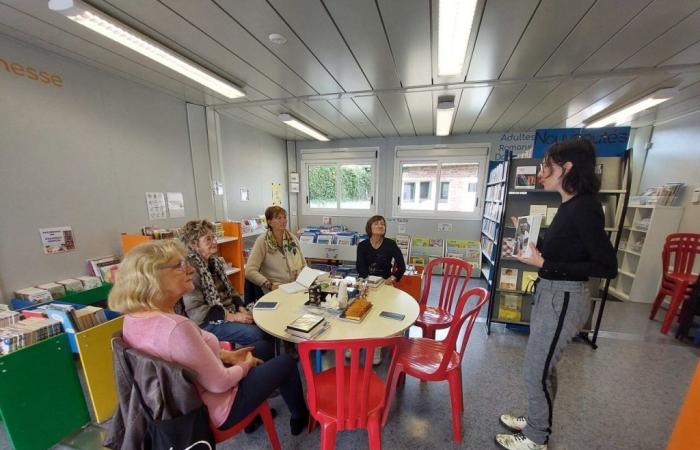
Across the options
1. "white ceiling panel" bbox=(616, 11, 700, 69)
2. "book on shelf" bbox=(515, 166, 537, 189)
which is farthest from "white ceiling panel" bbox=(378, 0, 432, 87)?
"white ceiling panel" bbox=(616, 11, 700, 69)

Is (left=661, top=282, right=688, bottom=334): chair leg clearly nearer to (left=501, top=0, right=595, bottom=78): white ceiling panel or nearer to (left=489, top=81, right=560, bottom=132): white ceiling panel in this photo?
(left=489, top=81, right=560, bottom=132): white ceiling panel

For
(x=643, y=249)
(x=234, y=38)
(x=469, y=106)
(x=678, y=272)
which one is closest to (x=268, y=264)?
(x=234, y=38)

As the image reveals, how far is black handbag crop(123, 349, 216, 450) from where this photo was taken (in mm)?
913

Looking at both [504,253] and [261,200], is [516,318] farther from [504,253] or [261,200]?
[261,200]

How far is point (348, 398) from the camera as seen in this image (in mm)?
1209

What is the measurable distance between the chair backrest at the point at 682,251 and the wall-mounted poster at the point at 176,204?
597 cm

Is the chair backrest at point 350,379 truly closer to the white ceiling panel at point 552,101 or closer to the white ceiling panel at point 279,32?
the white ceiling panel at point 279,32

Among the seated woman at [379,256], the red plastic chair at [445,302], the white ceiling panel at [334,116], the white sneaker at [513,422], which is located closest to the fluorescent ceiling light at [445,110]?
the white ceiling panel at [334,116]

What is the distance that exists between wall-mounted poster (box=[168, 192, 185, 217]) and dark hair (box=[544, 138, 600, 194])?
3613mm

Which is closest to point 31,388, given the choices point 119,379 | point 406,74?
point 119,379

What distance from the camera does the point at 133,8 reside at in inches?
57.7

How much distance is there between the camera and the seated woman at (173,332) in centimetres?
100

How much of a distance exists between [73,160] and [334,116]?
9.06 ft

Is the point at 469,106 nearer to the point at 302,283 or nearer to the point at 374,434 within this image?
the point at 302,283
